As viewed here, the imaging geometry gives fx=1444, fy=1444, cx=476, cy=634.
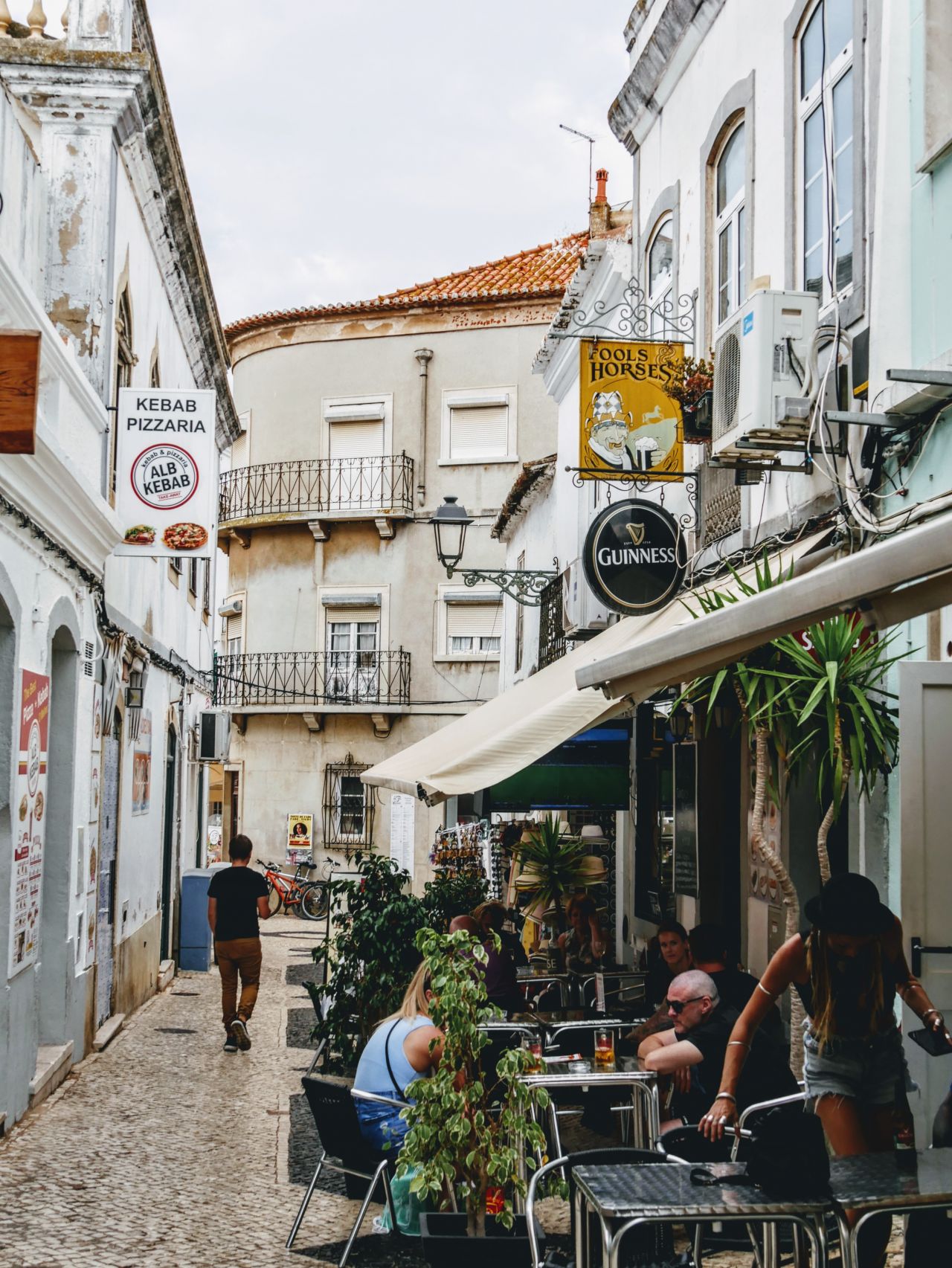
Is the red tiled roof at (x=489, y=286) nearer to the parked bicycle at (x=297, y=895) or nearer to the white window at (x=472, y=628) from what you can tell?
the white window at (x=472, y=628)

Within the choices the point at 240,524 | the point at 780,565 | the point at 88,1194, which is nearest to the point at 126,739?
the point at 88,1194

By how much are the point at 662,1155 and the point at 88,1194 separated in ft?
13.5

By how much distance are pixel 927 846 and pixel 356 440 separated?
88.6 ft

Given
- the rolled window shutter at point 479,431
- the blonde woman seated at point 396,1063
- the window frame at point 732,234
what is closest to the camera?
the blonde woman seated at point 396,1063

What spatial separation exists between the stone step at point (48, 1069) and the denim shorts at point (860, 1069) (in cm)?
611

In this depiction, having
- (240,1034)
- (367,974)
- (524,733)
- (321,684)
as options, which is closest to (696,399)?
(524,733)

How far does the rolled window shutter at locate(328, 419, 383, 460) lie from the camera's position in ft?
106

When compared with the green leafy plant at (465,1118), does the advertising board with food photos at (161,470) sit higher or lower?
higher

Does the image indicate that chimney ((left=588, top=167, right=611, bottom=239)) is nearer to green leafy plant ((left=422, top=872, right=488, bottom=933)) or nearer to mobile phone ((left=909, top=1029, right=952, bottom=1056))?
green leafy plant ((left=422, top=872, right=488, bottom=933))

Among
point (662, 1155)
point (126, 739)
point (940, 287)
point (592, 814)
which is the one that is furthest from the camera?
point (592, 814)

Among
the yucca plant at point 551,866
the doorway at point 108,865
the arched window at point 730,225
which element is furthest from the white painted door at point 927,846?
the doorway at point 108,865

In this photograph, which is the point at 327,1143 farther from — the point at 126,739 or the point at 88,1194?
the point at 126,739

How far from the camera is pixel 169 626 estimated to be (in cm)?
1795

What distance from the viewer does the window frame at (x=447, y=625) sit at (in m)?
31.7
